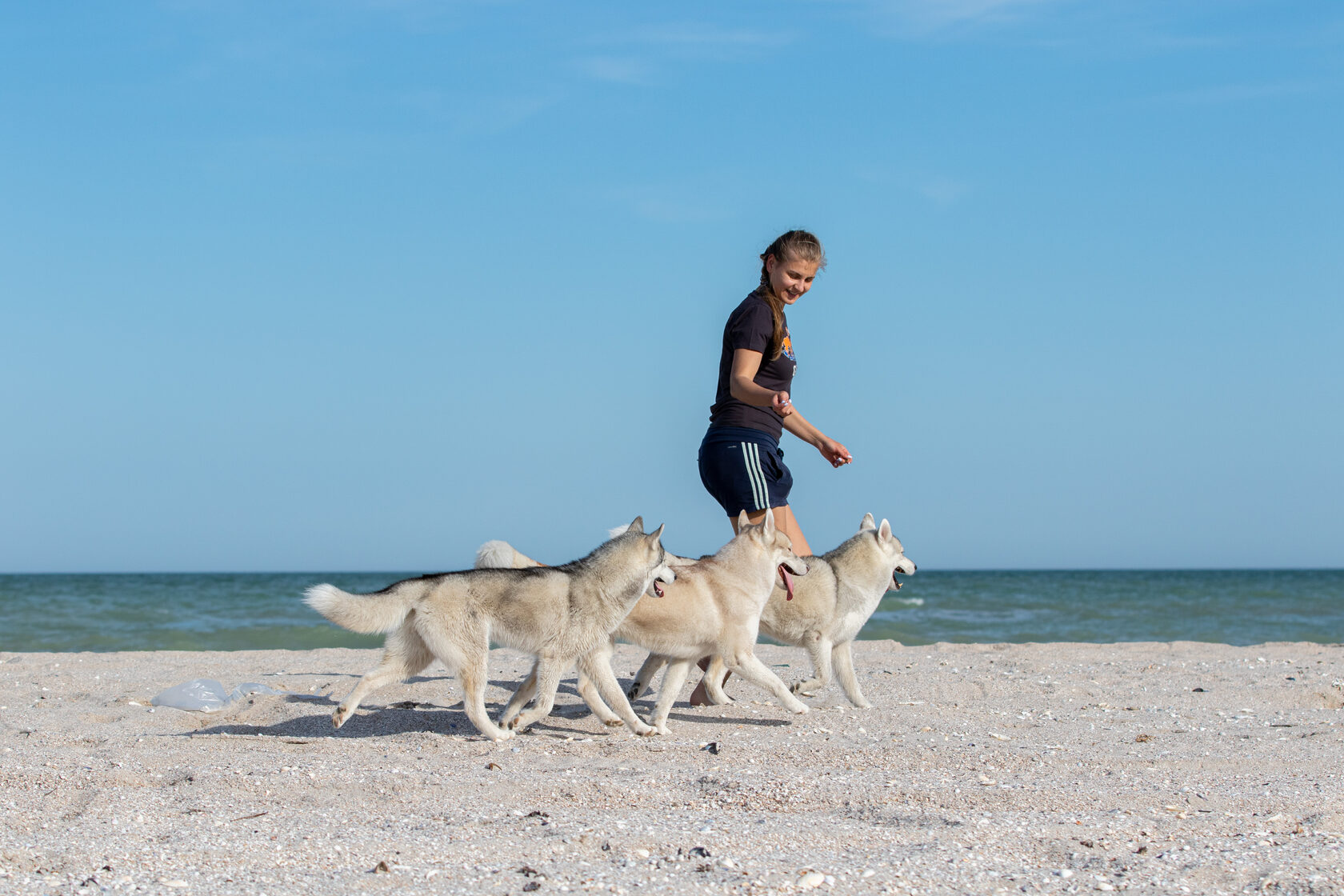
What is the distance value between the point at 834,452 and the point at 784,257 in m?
1.15

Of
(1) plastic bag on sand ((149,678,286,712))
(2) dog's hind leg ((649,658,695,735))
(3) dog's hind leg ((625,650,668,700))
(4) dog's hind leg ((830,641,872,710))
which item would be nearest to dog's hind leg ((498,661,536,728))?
(2) dog's hind leg ((649,658,695,735))

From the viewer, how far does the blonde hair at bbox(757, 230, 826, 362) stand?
5.92 m

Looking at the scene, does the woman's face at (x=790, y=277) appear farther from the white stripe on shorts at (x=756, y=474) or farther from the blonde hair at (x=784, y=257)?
the white stripe on shorts at (x=756, y=474)

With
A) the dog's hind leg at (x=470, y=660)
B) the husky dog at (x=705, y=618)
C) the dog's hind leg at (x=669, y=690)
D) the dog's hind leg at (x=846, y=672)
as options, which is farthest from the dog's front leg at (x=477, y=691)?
the dog's hind leg at (x=846, y=672)

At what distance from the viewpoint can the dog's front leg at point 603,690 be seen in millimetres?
5586

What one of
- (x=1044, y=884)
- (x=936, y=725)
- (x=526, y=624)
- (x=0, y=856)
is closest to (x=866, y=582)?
(x=936, y=725)

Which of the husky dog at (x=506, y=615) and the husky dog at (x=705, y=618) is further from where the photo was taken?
the husky dog at (x=705, y=618)

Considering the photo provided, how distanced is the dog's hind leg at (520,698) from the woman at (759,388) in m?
1.49

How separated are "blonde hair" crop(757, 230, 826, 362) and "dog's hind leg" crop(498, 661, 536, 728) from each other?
2190 mm

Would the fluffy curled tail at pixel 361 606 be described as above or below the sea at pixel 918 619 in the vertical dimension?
above

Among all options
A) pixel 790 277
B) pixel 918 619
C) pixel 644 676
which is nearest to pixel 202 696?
pixel 644 676

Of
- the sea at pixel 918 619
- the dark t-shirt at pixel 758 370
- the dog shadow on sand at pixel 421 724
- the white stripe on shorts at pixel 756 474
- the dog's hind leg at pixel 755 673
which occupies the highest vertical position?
the dark t-shirt at pixel 758 370

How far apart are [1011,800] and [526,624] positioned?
8.18ft

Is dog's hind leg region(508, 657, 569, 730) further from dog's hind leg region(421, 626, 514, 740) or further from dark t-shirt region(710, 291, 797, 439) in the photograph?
dark t-shirt region(710, 291, 797, 439)
